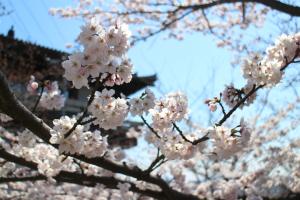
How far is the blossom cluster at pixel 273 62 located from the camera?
13.4 feet

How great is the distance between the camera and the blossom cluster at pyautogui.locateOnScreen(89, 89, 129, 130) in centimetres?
359

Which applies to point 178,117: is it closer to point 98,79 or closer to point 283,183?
point 98,79

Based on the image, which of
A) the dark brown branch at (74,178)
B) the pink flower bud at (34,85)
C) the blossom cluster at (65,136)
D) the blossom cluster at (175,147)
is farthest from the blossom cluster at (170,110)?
the dark brown branch at (74,178)

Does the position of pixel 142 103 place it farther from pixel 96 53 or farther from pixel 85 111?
pixel 96 53

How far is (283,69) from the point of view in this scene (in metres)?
4.21

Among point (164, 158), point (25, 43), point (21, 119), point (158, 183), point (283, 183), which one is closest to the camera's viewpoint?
point (21, 119)

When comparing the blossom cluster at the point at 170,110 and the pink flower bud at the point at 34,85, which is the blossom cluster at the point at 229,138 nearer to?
the blossom cluster at the point at 170,110

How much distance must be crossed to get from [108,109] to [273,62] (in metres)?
1.57

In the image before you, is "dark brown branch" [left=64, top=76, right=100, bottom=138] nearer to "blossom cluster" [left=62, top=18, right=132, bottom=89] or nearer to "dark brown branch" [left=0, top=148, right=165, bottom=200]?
"blossom cluster" [left=62, top=18, right=132, bottom=89]

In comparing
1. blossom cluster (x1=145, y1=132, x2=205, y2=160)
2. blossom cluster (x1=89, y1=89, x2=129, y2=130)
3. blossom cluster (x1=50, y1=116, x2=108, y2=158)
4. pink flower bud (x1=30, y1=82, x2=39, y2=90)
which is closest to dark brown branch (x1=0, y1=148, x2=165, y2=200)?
pink flower bud (x1=30, y1=82, x2=39, y2=90)

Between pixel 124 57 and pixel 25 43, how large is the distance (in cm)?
1305

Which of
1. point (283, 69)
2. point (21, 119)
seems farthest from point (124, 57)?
point (283, 69)

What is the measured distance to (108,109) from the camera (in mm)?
3664

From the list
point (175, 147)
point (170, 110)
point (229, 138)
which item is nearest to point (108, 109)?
point (170, 110)
